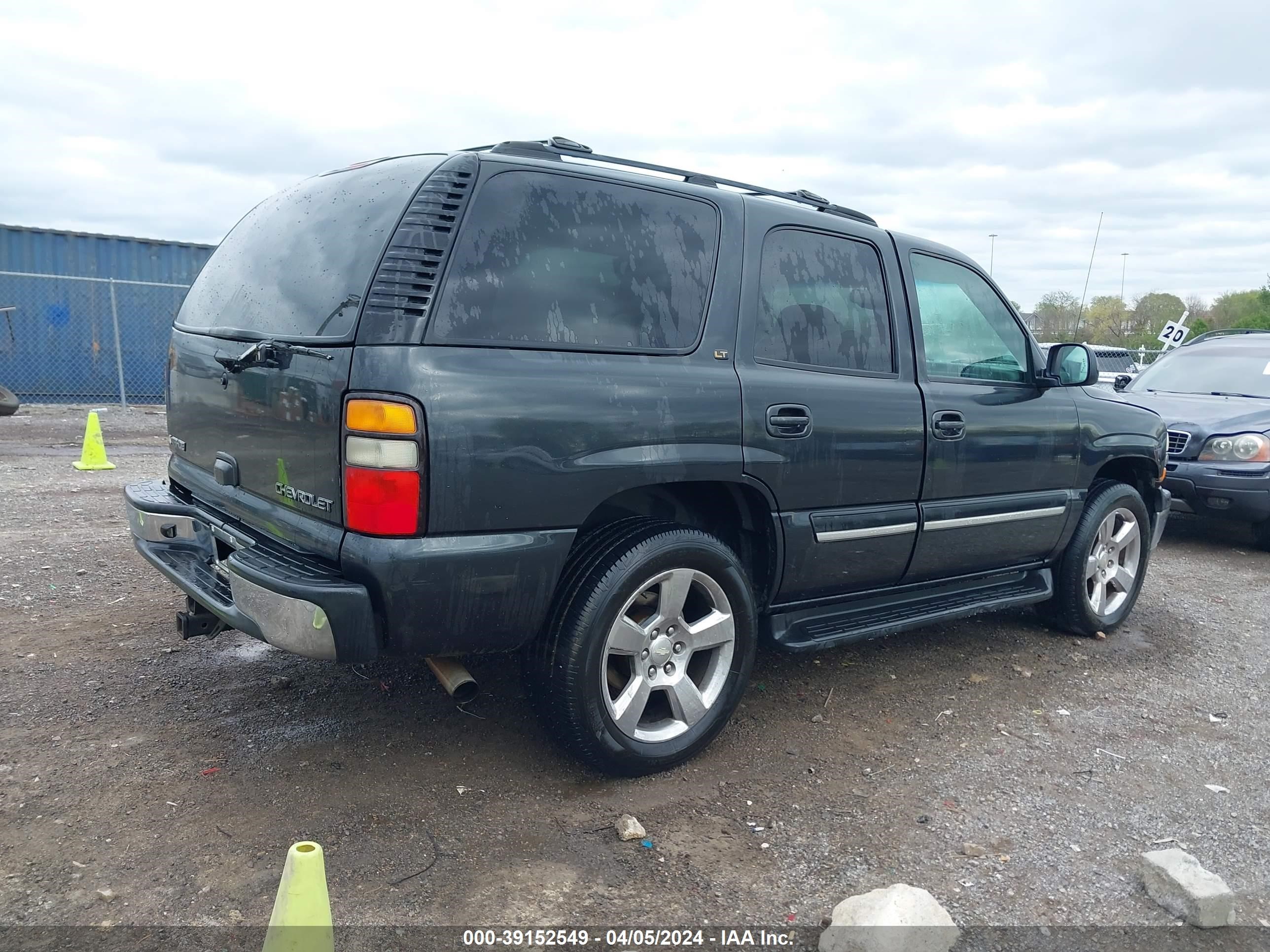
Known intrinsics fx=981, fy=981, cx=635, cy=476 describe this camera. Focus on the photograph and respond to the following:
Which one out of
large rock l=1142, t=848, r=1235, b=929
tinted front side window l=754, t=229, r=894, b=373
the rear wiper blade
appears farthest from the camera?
tinted front side window l=754, t=229, r=894, b=373

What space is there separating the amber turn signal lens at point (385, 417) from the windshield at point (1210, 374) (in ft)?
25.2

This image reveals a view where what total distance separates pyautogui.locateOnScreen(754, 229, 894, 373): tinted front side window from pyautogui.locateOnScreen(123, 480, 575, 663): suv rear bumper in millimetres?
1164

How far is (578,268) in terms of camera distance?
3.07 metres

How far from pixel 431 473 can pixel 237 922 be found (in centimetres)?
121

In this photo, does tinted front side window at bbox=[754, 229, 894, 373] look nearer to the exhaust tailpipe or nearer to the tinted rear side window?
the tinted rear side window

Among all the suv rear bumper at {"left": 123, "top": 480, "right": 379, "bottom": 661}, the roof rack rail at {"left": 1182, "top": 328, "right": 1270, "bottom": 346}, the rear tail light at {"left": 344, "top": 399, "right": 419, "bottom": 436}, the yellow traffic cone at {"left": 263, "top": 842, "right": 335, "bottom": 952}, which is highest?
the roof rack rail at {"left": 1182, "top": 328, "right": 1270, "bottom": 346}

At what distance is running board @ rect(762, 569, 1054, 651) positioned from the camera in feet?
12.0

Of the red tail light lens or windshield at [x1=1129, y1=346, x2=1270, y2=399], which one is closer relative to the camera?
the red tail light lens

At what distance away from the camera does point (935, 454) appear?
3.96 m

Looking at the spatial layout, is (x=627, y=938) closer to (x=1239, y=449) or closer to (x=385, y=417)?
(x=385, y=417)

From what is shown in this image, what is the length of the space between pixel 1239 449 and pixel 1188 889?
560 centimetres

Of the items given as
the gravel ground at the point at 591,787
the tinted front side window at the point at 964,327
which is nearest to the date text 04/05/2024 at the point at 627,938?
the gravel ground at the point at 591,787

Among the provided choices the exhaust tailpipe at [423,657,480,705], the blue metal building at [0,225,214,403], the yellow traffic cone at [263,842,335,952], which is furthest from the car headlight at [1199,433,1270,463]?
the blue metal building at [0,225,214,403]

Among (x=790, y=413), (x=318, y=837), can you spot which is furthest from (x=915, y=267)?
(x=318, y=837)
